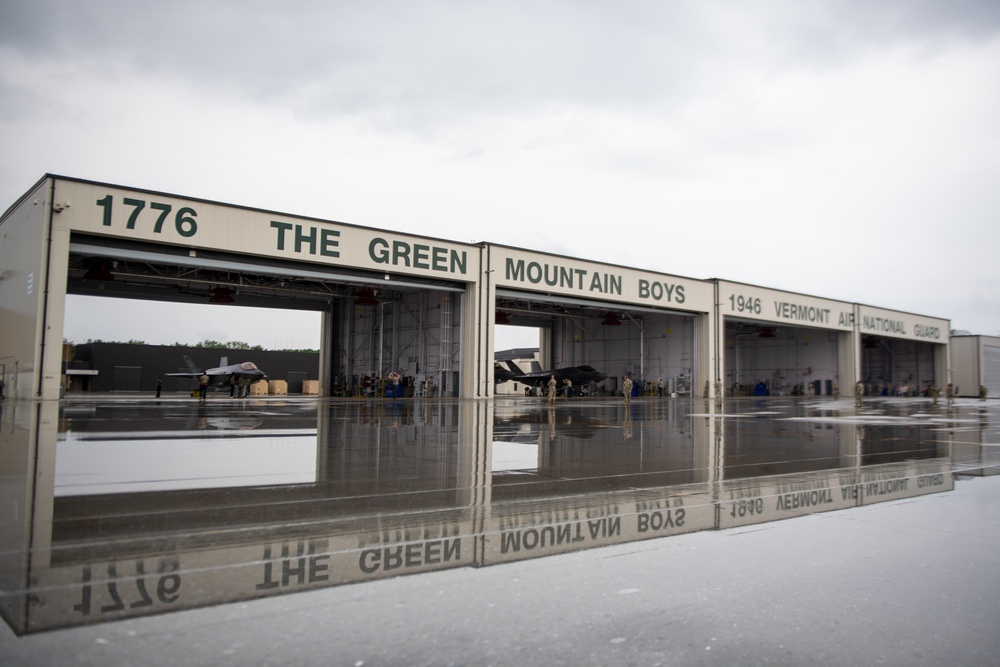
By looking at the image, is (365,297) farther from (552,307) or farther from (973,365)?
(973,365)

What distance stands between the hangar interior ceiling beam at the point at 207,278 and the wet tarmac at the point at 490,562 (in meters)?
19.2

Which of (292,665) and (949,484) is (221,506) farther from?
(949,484)

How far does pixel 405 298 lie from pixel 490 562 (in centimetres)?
3905

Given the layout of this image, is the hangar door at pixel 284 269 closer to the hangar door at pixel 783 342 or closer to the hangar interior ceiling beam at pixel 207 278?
the hangar interior ceiling beam at pixel 207 278

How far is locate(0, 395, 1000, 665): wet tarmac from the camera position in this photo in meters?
3.05

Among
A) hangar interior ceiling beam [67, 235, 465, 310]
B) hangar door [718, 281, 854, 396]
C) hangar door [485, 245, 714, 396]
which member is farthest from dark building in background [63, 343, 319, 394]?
hangar door [718, 281, 854, 396]

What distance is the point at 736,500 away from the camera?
665 cm

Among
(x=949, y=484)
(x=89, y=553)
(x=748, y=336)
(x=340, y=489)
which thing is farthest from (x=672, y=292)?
(x=89, y=553)

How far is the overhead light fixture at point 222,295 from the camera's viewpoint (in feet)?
125

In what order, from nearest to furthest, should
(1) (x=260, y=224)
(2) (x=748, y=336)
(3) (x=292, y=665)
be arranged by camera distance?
(3) (x=292, y=665), (1) (x=260, y=224), (2) (x=748, y=336)

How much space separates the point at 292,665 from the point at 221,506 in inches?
139

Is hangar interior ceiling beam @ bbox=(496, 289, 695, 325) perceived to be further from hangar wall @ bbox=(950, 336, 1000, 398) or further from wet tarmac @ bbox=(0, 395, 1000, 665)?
hangar wall @ bbox=(950, 336, 1000, 398)

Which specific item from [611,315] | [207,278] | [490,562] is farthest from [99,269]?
[611,315]

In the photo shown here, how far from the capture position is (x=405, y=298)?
42750mm
